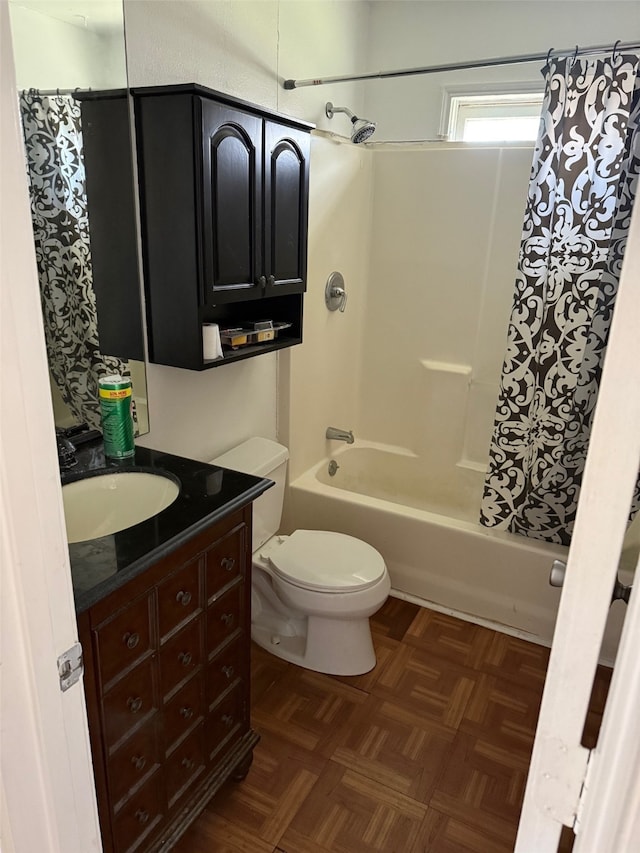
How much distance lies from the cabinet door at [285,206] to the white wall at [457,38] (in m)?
0.71

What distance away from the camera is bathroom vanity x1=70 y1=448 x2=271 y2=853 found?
3.72 feet

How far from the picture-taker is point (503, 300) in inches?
112

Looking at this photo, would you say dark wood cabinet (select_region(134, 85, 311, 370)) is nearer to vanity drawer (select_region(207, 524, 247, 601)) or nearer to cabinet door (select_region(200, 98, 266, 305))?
cabinet door (select_region(200, 98, 266, 305))

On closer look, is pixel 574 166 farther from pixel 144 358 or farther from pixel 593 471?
pixel 593 471

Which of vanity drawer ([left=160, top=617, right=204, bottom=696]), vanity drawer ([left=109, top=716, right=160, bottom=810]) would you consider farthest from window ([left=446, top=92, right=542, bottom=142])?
vanity drawer ([left=109, top=716, right=160, bottom=810])

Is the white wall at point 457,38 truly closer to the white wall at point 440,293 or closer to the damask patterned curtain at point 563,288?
the white wall at point 440,293

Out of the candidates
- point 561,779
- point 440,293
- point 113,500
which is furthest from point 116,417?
point 440,293

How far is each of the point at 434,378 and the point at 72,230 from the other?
6.54 ft

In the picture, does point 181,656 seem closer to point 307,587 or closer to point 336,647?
point 307,587

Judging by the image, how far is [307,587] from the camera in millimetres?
2006

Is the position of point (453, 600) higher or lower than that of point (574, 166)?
lower

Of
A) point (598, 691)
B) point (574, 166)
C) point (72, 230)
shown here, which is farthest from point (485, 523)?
point (72, 230)

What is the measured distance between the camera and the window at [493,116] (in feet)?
9.13

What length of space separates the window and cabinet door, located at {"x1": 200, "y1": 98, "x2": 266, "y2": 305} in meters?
1.49
